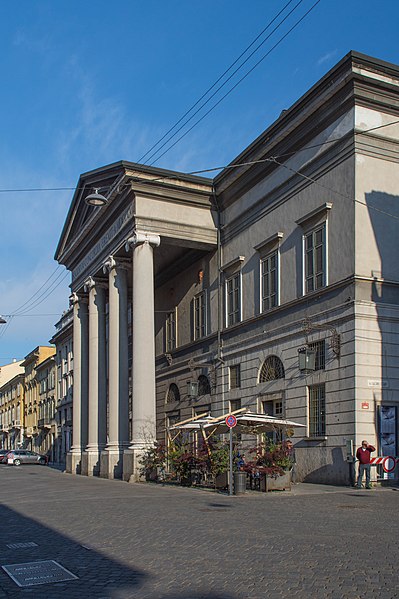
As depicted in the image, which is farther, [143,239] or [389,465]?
[143,239]

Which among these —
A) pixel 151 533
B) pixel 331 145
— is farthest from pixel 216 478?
pixel 331 145

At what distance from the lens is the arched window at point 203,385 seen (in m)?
34.2

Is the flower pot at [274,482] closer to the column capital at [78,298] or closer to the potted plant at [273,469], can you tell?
the potted plant at [273,469]

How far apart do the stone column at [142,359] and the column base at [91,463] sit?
7325mm

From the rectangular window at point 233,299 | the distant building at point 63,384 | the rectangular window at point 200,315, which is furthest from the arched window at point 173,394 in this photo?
the distant building at point 63,384

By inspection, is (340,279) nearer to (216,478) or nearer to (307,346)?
(307,346)

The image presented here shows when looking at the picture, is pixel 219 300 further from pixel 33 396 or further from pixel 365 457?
pixel 33 396

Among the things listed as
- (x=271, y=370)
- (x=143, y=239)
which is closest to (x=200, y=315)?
(x=143, y=239)

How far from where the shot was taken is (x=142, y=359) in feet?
98.0

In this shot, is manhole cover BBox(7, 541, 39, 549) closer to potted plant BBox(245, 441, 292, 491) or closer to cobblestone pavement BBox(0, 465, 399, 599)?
cobblestone pavement BBox(0, 465, 399, 599)

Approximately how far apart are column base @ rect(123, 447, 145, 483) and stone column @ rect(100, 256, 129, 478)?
271cm

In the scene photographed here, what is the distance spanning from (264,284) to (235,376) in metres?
4.76

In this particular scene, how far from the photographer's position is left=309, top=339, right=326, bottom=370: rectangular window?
954 inches

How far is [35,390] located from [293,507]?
72591 millimetres
